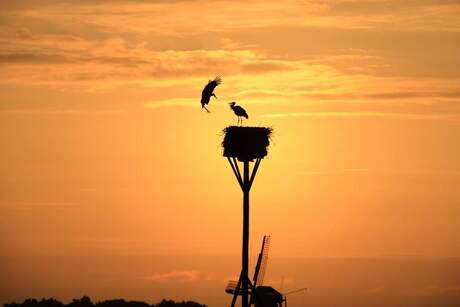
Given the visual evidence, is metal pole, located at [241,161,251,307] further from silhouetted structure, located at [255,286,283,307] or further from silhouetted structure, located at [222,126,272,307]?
silhouetted structure, located at [255,286,283,307]

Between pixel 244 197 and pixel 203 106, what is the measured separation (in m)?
4.58

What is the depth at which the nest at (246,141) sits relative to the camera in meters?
→ 60.2

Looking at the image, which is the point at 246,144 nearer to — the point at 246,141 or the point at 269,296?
the point at 246,141

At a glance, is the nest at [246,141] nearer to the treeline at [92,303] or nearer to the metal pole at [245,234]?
the metal pole at [245,234]

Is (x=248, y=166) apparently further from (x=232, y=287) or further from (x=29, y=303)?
(x=29, y=303)

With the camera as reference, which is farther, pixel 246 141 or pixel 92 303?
pixel 92 303


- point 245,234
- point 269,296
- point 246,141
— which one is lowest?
point 269,296

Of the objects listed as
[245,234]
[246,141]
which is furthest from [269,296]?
[246,141]

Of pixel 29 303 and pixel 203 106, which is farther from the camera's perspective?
pixel 29 303

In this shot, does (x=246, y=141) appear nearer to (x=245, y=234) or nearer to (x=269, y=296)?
(x=245, y=234)

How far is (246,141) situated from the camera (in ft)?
198

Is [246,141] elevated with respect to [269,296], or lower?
elevated

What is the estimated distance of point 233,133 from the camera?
2370 inches

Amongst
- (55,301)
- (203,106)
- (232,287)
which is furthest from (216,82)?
(55,301)
